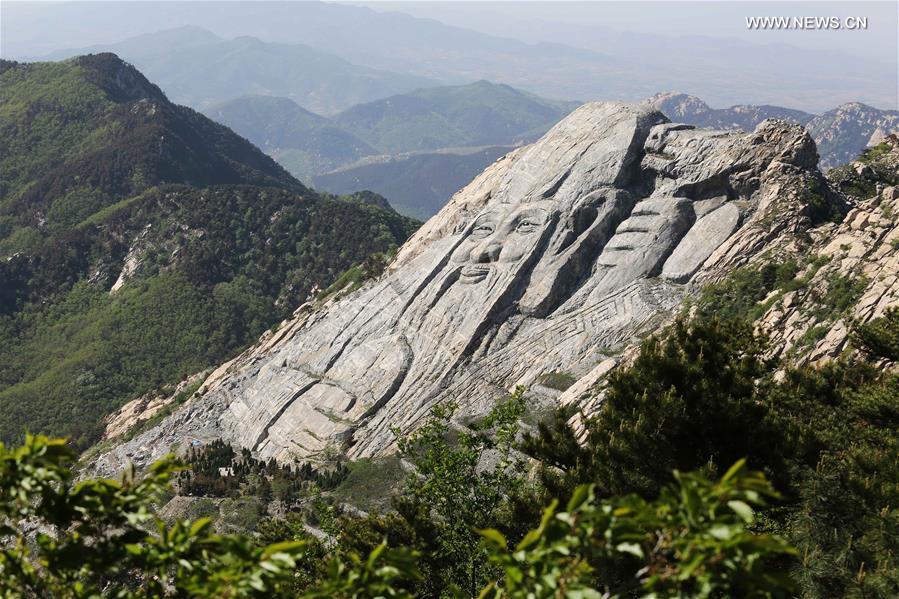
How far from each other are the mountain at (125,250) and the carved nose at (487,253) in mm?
13920

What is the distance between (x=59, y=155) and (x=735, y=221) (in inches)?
4612

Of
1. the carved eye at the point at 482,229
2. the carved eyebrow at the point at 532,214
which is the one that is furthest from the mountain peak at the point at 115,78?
the carved eyebrow at the point at 532,214

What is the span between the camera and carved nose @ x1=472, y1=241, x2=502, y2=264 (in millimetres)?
48281

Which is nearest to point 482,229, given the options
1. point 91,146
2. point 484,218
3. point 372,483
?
point 484,218

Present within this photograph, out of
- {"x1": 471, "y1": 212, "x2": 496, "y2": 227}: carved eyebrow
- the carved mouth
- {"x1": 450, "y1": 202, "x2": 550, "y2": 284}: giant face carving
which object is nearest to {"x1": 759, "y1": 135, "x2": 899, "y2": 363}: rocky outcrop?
{"x1": 450, "y1": 202, "x2": 550, "y2": 284}: giant face carving

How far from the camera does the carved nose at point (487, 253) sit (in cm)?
4828

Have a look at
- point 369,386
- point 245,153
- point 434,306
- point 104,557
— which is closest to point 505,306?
point 434,306

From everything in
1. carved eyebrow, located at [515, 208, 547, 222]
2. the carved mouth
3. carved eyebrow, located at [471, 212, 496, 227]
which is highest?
carved eyebrow, located at [515, 208, 547, 222]

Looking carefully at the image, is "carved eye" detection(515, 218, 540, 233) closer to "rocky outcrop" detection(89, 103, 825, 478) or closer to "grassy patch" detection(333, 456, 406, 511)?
"rocky outcrop" detection(89, 103, 825, 478)

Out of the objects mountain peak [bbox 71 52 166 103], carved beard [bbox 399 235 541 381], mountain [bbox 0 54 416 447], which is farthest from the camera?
mountain peak [bbox 71 52 166 103]

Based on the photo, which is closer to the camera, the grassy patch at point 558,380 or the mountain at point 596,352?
the mountain at point 596,352

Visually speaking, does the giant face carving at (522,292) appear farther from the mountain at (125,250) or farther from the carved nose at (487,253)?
the mountain at (125,250)

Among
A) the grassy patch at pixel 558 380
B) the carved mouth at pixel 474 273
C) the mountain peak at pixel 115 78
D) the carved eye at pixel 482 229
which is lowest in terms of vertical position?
the grassy patch at pixel 558 380

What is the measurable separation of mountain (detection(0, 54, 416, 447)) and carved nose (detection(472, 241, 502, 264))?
1392 centimetres
